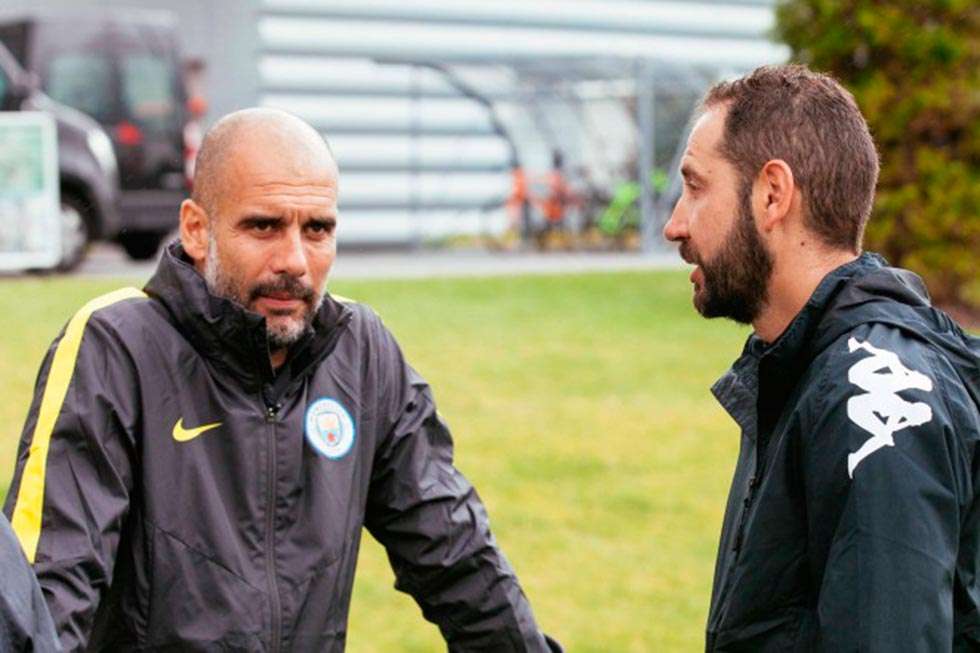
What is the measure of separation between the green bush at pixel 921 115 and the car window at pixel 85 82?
732 cm

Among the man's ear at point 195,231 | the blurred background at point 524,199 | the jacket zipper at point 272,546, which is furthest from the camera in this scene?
the blurred background at point 524,199

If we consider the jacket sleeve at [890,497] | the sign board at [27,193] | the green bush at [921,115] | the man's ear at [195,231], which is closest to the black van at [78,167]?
the sign board at [27,193]

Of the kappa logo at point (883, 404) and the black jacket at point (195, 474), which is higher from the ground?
the kappa logo at point (883, 404)

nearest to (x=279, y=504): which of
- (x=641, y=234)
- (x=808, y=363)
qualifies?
(x=808, y=363)

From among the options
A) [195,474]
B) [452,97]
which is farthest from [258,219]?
[452,97]

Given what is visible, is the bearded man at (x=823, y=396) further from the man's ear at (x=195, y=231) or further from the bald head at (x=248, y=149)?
the man's ear at (x=195, y=231)

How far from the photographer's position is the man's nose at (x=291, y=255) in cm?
348

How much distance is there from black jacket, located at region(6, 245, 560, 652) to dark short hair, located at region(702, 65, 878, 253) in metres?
1.07

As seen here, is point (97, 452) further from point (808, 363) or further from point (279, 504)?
point (808, 363)

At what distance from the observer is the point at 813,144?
2809mm

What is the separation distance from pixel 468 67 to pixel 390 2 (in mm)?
1871

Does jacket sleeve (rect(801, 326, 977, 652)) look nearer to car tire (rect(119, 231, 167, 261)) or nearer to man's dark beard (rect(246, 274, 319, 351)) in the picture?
man's dark beard (rect(246, 274, 319, 351))

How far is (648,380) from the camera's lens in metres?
11.4

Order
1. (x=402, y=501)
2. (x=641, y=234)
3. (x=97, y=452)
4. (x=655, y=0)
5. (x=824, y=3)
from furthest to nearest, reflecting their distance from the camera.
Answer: (x=655, y=0), (x=641, y=234), (x=824, y=3), (x=402, y=501), (x=97, y=452)
